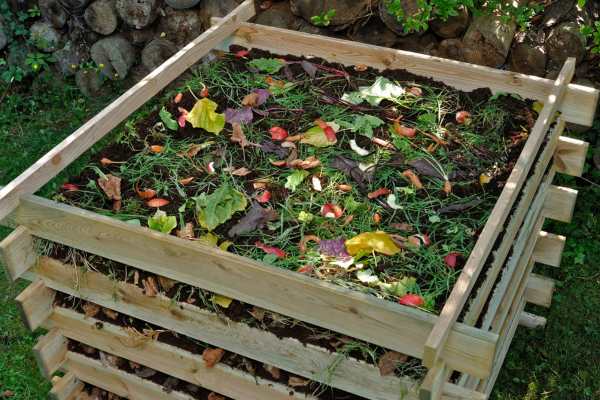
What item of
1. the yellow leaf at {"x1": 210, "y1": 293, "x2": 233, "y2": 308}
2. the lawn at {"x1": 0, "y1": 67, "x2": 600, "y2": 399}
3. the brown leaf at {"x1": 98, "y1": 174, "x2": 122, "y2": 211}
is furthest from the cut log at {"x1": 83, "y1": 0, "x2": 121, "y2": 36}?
the yellow leaf at {"x1": 210, "y1": 293, "x2": 233, "y2": 308}

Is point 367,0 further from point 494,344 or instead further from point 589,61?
point 494,344

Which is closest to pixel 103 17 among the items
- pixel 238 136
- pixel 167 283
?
pixel 238 136

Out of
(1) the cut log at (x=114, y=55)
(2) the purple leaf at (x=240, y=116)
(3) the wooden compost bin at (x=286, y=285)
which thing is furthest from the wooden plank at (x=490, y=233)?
(1) the cut log at (x=114, y=55)

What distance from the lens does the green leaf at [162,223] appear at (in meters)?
2.58

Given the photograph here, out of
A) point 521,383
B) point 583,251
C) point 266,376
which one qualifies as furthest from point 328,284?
point 583,251

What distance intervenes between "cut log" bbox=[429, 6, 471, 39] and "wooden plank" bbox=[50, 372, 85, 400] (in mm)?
2845

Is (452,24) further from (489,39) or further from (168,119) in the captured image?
(168,119)

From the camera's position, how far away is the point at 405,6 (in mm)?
3820

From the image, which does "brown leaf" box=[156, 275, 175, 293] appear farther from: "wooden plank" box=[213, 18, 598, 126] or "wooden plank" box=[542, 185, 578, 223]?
"wooden plank" box=[542, 185, 578, 223]

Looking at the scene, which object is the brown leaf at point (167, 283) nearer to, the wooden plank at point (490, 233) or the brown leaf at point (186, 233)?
the brown leaf at point (186, 233)

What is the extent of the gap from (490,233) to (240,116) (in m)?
1.45

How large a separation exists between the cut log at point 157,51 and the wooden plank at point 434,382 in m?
3.61

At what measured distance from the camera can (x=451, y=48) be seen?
13.3 ft

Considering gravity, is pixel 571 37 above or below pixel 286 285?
below
